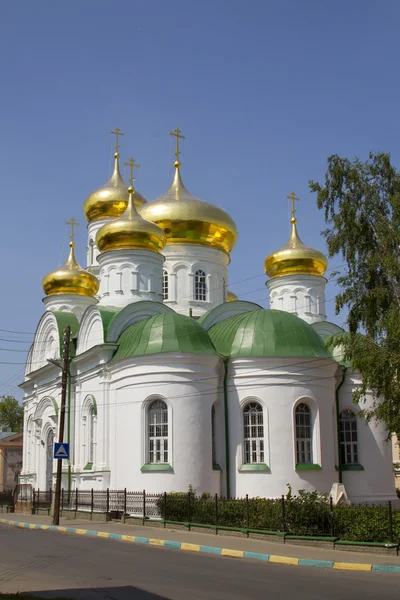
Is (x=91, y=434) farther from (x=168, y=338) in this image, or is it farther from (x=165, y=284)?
(x=165, y=284)

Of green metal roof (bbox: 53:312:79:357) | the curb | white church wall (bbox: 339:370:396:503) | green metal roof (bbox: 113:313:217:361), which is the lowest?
the curb

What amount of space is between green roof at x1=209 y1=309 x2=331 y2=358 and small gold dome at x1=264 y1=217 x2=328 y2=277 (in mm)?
7979

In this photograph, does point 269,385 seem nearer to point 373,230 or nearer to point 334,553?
point 373,230

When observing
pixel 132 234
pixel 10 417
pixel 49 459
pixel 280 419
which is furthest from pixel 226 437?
pixel 10 417

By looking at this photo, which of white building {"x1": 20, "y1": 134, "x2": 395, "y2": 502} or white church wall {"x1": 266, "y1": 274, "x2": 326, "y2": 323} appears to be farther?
white church wall {"x1": 266, "y1": 274, "x2": 326, "y2": 323}

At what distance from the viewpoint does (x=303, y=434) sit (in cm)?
2391

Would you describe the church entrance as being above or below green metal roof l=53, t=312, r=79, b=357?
below

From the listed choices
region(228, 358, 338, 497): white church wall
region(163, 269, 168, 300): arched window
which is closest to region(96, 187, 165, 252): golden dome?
region(163, 269, 168, 300): arched window

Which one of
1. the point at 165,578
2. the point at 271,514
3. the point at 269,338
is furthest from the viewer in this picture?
the point at 269,338

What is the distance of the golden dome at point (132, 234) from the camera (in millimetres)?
28812

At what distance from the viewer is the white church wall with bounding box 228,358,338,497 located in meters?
23.1

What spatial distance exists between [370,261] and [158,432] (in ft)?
30.1

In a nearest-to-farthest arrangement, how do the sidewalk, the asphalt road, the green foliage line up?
the asphalt road < the sidewalk < the green foliage

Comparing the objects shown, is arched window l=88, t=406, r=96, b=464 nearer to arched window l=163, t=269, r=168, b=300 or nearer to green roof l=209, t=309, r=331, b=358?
green roof l=209, t=309, r=331, b=358
